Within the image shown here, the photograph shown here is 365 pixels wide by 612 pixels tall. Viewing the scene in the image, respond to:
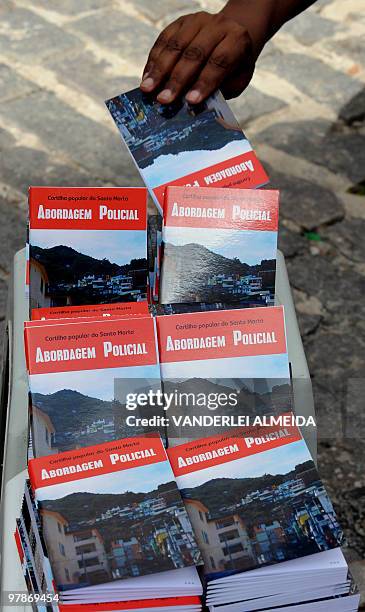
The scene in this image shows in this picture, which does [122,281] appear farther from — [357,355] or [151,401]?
[357,355]

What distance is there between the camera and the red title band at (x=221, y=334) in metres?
1.67

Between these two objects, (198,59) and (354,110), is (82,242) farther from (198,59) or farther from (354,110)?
(354,110)

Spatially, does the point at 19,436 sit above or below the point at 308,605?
above

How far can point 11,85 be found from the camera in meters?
4.25

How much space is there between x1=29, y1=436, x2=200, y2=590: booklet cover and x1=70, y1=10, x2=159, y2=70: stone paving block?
318cm

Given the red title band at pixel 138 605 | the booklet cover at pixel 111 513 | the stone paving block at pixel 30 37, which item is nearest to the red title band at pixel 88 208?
the booklet cover at pixel 111 513

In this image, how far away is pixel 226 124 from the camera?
2.03m

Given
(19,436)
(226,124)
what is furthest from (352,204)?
(19,436)

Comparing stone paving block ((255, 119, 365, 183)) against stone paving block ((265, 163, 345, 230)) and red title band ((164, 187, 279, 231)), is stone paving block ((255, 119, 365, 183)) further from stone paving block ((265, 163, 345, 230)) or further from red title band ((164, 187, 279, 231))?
red title band ((164, 187, 279, 231))

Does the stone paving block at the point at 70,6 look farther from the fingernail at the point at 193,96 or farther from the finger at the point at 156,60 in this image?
the fingernail at the point at 193,96

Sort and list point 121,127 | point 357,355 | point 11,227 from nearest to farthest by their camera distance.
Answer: point 121,127 → point 357,355 → point 11,227

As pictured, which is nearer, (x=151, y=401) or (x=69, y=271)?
(x=151, y=401)

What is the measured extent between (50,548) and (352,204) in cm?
267

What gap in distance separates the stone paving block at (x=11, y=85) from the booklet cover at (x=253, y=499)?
293 centimetres
